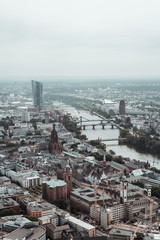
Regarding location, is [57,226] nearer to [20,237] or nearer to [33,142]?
[20,237]

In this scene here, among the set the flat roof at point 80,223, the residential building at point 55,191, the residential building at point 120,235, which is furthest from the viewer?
the residential building at point 55,191

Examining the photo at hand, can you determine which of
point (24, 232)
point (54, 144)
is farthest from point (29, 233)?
point (54, 144)

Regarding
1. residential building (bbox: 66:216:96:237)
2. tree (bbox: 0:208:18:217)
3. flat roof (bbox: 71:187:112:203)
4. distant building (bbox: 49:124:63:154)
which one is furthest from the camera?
distant building (bbox: 49:124:63:154)

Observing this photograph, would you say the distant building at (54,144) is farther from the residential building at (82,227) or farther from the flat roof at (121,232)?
the flat roof at (121,232)

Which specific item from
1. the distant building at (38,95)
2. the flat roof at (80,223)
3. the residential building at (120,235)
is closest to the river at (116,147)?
the flat roof at (80,223)

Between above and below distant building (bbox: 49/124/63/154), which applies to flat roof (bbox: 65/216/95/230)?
below

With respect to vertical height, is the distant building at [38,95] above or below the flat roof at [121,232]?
above

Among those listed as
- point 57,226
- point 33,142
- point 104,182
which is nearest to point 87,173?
point 104,182

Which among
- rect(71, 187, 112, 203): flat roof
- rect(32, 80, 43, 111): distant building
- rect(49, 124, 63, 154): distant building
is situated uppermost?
rect(32, 80, 43, 111): distant building

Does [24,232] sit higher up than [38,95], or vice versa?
[38,95]

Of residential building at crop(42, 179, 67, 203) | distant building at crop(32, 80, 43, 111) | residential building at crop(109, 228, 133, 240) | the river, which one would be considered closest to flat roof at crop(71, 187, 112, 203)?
residential building at crop(42, 179, 67, 203)

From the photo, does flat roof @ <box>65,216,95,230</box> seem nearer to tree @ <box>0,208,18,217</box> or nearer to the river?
tree @ <box>0,208,18,217</box>

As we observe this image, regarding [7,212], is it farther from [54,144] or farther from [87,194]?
[54,144]
